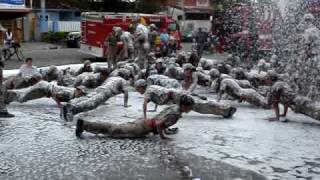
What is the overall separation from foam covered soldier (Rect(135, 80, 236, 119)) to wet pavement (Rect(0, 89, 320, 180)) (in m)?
0.17

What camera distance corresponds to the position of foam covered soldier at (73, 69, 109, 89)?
12.8m

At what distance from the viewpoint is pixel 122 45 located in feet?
62.5

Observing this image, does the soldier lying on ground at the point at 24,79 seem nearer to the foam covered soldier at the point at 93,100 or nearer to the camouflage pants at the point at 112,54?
the foam covered soldier at the point at 93,100

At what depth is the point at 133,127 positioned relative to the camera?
28.0 feet

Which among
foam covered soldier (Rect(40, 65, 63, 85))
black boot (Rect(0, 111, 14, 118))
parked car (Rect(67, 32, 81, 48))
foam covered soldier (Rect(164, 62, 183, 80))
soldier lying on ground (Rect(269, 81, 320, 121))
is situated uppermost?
soldier lying on ground (Rect(269, 81, 320, 121))

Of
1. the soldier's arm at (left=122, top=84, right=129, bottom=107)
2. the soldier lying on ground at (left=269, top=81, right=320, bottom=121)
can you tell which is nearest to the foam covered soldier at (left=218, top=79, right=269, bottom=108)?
the soldier lying on ground at (left=269, top=81, right=320, bottom=121)

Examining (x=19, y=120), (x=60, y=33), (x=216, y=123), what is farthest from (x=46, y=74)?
(x=60, y=33)

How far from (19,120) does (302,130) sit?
4.73m

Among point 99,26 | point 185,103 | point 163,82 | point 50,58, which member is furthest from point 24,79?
point 50,58

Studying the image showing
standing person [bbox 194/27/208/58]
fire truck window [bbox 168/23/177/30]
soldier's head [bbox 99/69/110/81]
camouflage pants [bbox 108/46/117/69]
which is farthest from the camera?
standing person [bbox 194/27/208/58]

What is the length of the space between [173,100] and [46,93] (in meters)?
2.81

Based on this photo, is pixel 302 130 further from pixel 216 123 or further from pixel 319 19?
pixel 319 19

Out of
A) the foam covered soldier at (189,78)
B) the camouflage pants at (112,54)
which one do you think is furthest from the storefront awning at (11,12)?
the foam covered soldier at (189,78)

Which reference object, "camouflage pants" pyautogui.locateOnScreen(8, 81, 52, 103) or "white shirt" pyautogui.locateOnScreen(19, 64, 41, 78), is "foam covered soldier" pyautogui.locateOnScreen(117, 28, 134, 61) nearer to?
"white shirt" pyautogui.locateOnScreen(19, 64, 41, 78)
